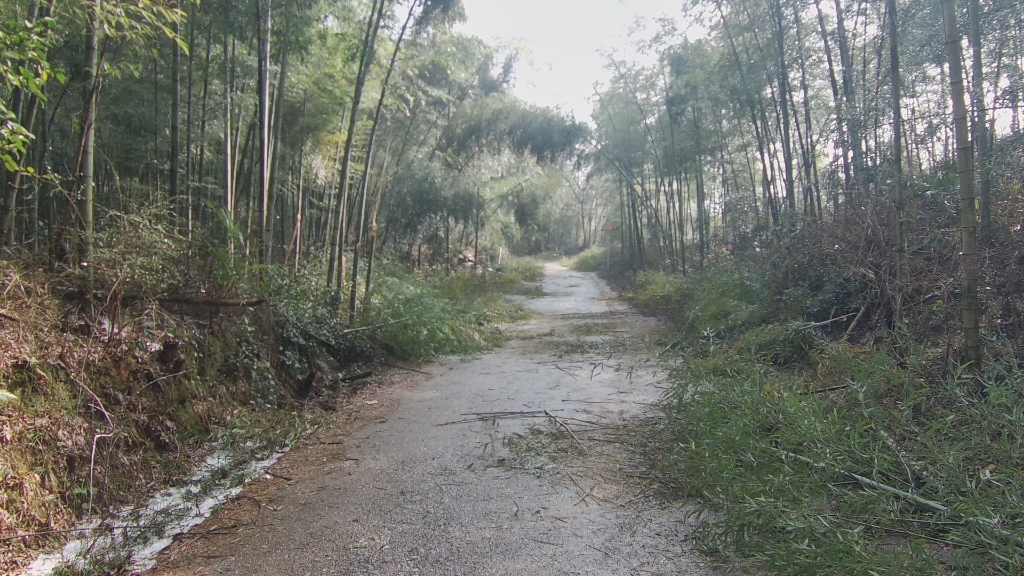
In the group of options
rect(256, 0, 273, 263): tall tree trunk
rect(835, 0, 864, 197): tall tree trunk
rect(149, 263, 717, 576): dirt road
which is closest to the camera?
rect(149, 263, 717, 576): dirt road

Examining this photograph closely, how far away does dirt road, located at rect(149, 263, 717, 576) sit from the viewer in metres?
2.66

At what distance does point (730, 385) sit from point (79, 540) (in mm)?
3340

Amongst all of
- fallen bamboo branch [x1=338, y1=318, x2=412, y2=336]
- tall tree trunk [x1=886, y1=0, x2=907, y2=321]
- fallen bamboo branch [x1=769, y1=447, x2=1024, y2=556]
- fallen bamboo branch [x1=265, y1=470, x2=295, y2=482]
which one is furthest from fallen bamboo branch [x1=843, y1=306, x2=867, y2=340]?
fallen bamboo branch [x1=338, y1=318, x2=412, y2=336]

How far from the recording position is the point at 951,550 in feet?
6.98

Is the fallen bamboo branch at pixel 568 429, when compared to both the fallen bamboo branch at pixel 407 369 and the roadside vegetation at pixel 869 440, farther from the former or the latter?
the fallen bamboo branch at pixel 407 369

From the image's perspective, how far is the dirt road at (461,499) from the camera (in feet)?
8.72

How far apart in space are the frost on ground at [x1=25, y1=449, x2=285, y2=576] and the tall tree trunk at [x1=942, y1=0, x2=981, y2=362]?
13.3 feet

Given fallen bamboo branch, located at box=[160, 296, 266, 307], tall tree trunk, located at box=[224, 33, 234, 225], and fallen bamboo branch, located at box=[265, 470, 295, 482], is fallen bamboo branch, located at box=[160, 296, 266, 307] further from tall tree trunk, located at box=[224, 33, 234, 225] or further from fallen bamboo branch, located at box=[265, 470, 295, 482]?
tall tree trunk, located at box=[224, 33, 234, 225]

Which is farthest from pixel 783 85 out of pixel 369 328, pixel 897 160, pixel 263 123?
pixel 263 123

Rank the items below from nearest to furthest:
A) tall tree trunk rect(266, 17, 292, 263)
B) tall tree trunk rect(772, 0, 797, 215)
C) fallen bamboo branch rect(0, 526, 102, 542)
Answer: fallen bamboo branch rect(0, 526, 102, 542) → tall tree trunk rect(266, 17, 292, 263) → tall tree trunk rect(772, 0, 797, 215)

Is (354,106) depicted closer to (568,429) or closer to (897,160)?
(568,429)

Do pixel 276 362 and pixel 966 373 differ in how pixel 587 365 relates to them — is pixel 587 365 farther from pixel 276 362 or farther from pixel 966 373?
pixel 966 373

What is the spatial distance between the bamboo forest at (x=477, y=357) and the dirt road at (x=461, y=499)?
0.07 ft

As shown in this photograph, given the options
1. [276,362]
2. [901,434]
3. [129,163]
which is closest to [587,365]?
[276,362]
